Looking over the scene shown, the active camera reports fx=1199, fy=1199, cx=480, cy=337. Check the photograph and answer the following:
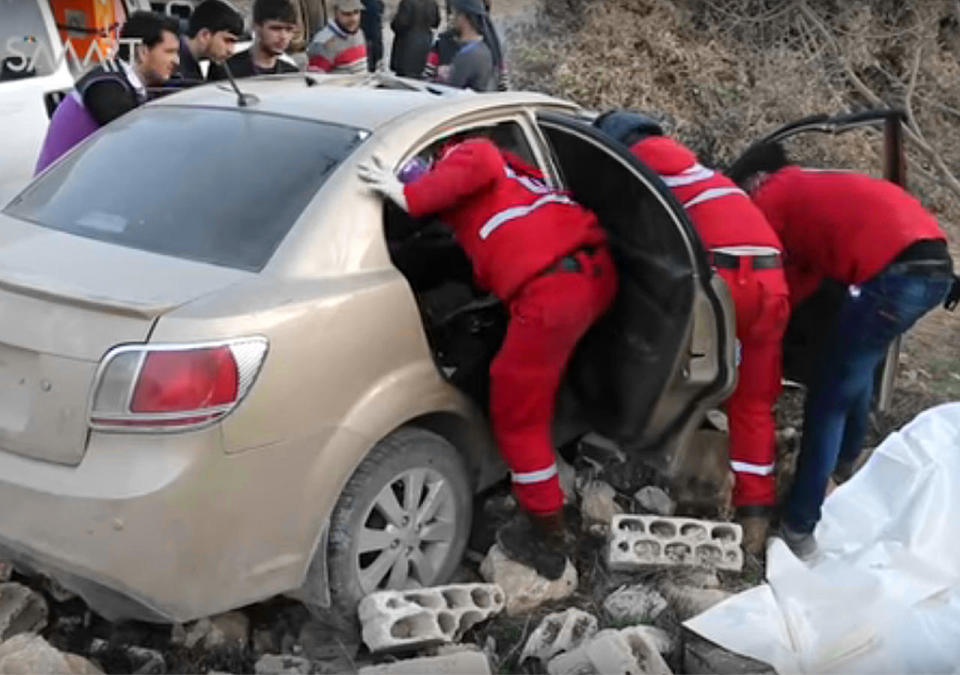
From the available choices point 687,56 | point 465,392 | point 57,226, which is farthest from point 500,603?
point 687,56

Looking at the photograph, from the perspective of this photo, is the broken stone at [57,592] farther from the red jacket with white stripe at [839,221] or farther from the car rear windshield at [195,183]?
the red jacket with white stripe at [839,221]

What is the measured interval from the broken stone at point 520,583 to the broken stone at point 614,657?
35cm

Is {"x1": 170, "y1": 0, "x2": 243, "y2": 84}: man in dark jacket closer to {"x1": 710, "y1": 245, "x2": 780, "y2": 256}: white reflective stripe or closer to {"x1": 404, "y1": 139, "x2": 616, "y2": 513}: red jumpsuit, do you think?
{"x1": 404, "y1": 139, "x2": 616, "y2": 513}: red jumpsuit

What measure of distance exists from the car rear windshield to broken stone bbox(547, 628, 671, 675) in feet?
4.78

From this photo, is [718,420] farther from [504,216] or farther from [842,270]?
[504,216]

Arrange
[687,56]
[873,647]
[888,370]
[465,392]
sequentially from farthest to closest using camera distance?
[687,56], [888,370], [465,392], [873,647]

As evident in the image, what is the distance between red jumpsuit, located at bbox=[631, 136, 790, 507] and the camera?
405cm

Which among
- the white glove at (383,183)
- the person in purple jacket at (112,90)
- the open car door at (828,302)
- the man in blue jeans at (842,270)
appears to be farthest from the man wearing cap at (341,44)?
the white glove at (383,183)

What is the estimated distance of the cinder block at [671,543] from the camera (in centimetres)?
407

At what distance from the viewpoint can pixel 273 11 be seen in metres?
6.30

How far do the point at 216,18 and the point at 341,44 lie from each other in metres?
3.03

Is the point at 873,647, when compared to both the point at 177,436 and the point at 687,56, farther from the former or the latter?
the point at 687,56

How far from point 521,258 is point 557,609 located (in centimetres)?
118

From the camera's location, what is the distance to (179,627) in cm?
363
